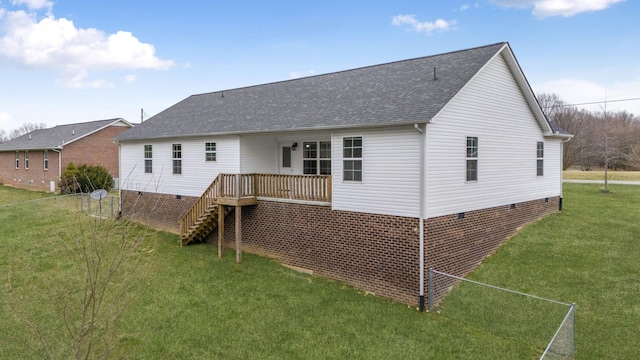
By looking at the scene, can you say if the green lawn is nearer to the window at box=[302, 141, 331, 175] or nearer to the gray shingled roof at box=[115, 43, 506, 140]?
the window at box=[302, 141, 331, 175]

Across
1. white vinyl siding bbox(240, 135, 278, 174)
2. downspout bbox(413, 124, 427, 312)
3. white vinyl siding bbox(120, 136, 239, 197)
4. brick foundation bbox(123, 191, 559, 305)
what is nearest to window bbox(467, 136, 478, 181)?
brick foundation bbox(123, 191, 559, 305)

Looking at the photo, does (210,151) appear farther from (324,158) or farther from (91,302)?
(91,302)

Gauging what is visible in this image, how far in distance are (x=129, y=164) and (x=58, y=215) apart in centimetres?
480

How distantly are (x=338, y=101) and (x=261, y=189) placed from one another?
4.35 meters

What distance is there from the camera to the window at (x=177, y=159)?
18.6m

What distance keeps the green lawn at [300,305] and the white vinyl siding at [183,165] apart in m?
3.09

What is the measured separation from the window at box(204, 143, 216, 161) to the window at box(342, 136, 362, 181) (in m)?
6.58

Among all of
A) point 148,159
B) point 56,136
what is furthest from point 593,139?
point 56,136

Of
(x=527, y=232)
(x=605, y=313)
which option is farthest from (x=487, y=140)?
(x=605, y=313)

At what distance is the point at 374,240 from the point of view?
12086 millimetres

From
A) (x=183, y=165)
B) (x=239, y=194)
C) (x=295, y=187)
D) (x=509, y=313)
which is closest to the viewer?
(x=509, y=313)

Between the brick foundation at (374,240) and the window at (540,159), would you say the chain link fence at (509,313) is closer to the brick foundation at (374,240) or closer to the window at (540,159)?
the brick foundation at (374,240)

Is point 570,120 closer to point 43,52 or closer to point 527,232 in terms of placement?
point 527,232

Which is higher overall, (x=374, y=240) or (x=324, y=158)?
(x=324, y=158)
